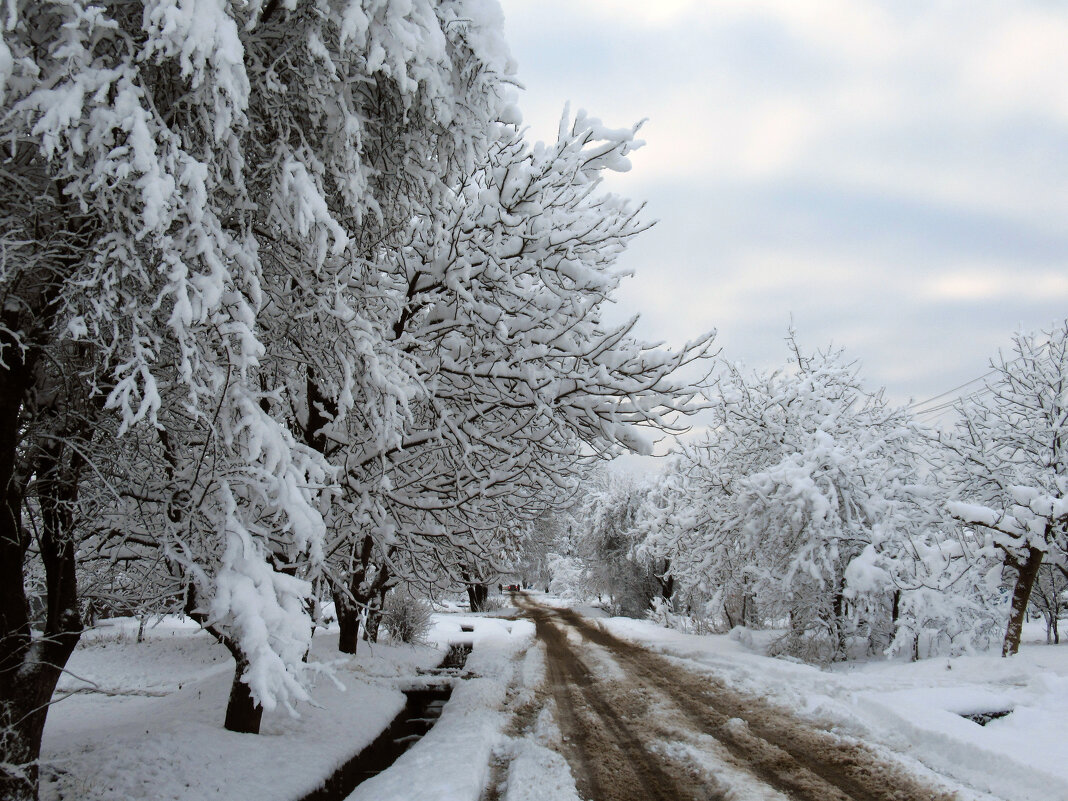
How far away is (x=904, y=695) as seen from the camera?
32.6ft

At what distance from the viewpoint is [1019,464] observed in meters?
14.6

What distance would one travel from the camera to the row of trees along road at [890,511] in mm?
13805

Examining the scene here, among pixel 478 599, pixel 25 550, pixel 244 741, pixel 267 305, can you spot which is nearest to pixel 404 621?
pixel 244 741

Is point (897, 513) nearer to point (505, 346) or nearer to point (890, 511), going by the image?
point (890, 511)

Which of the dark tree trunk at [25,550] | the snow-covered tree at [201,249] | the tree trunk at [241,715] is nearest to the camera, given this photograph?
the snow-covered tree at [201,249]

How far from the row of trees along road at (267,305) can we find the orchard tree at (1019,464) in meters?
10.5

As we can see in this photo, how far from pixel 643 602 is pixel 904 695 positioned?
101ft

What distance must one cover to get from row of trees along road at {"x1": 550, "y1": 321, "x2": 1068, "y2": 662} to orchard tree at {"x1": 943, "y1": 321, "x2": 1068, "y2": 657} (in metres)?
0.04

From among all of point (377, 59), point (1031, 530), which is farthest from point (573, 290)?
point (1031, 530)

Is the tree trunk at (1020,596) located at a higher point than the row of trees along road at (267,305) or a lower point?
lower

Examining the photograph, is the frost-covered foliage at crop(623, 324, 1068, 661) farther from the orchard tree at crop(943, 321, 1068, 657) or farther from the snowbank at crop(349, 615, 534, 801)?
the snowbank at crop(349, 615, 534, 801)

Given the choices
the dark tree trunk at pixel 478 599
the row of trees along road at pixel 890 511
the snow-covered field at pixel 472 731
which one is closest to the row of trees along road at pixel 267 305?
the snow-covered field at pixel 472 731

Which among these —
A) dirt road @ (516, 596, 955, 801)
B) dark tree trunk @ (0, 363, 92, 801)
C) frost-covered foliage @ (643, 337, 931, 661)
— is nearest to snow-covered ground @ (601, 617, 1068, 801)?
dirt road @ (516, 596, 955, 801)

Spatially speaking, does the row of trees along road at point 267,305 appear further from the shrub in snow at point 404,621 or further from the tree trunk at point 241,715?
the shrub in snow at point 404,621
